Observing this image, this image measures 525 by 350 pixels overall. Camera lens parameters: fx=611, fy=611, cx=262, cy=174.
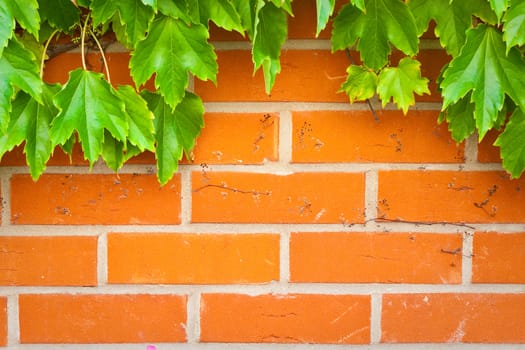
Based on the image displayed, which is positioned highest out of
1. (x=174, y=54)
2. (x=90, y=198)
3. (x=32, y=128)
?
(x=174, y=54)

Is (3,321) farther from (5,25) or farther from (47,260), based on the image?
(5,25)

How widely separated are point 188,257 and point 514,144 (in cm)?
53

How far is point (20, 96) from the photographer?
891mm

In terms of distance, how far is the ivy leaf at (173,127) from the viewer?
922 millimetres

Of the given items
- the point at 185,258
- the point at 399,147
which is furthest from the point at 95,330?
the point at 399,147

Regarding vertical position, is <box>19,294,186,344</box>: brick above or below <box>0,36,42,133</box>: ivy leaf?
below

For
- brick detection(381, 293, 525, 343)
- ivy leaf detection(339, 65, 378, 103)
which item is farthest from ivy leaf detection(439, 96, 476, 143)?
brick detection(381, 293, 525, 343)

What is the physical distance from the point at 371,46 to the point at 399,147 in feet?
0.59

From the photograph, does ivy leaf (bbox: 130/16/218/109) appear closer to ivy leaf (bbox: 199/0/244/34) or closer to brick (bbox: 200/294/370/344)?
ivy leaf (bbox: 199/0/244/34)

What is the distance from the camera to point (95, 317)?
999 mm

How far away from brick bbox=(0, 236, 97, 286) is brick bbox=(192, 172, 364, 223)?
191 millimetres

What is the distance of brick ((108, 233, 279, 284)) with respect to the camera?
39.0 inches

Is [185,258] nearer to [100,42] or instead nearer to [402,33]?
[100,42]

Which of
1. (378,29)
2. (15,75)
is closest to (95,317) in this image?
(15,75)
